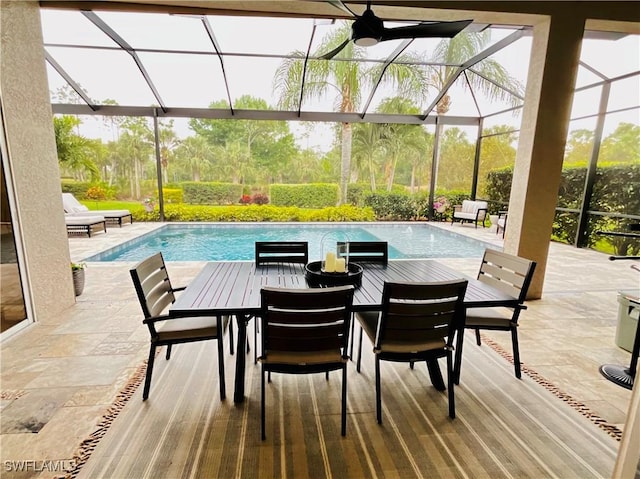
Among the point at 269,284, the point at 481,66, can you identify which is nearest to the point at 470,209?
the point at 481,66

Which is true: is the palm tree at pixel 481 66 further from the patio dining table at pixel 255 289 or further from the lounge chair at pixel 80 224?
the lounge chair at pixel 80 224

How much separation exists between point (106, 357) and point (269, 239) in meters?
6.20

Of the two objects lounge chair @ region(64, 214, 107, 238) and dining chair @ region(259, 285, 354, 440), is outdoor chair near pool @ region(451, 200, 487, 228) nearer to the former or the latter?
dining chair @ region(259, 285, 354, 440)

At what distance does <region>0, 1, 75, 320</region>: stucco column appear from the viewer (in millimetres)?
2729

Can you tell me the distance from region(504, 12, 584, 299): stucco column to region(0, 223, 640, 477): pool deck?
0.76 meters

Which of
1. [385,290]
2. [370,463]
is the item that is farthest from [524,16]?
[370,463]

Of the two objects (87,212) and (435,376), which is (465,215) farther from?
(87,212)

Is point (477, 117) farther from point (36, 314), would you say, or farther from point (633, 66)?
point (36, 314)

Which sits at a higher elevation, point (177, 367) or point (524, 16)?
point (524, 16)

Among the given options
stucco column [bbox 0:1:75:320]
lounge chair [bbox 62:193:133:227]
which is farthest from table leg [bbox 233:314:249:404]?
lounge chair [bbox 62:193:133:227]

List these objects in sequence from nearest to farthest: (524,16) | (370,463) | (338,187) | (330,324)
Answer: (370,463) < (330,324) < (524,16) < (338,187)

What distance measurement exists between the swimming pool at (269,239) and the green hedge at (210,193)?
1787 mm

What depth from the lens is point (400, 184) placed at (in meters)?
13.4

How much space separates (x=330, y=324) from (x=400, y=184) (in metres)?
12.4
